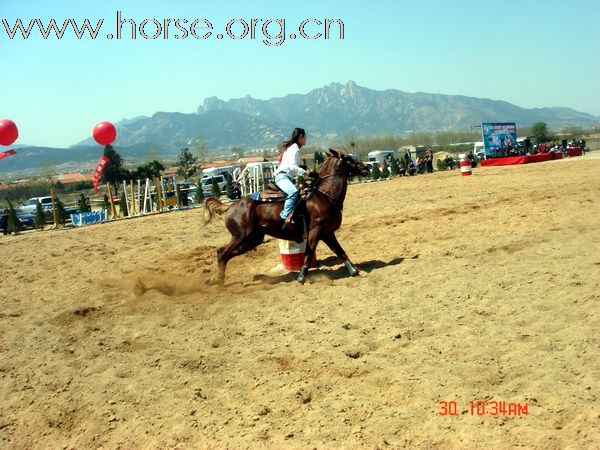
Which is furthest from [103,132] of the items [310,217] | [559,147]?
[559,147]

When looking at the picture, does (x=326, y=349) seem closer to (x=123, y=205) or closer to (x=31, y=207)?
(x=123, y=205)

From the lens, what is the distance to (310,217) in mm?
9406

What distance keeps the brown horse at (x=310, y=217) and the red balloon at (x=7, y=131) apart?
38.2 ft

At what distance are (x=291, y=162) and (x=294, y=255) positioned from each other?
1702mm

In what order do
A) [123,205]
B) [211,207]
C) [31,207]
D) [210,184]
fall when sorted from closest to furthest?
[211,207] < [123,205] < [31,207] < [210,184]

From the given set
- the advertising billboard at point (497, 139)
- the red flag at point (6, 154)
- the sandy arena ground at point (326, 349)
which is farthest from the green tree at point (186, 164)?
the sandy arena ground at point (326, 349)

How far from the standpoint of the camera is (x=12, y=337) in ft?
24.0

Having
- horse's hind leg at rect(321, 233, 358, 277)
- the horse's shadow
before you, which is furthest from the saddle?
the horse's shadow

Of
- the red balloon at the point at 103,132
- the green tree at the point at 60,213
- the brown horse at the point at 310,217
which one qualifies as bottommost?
the green tree at the point at 60,213

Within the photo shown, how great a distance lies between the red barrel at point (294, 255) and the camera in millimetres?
10008

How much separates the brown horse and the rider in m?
0.14

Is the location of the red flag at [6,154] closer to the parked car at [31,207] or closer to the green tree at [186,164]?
the parked car at [31,207]

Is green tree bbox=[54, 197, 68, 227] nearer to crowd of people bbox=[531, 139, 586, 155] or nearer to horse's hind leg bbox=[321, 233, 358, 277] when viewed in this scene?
horse's hind leg bbox=[321, 233, 358, 277]

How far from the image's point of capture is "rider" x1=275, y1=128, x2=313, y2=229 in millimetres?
9344
